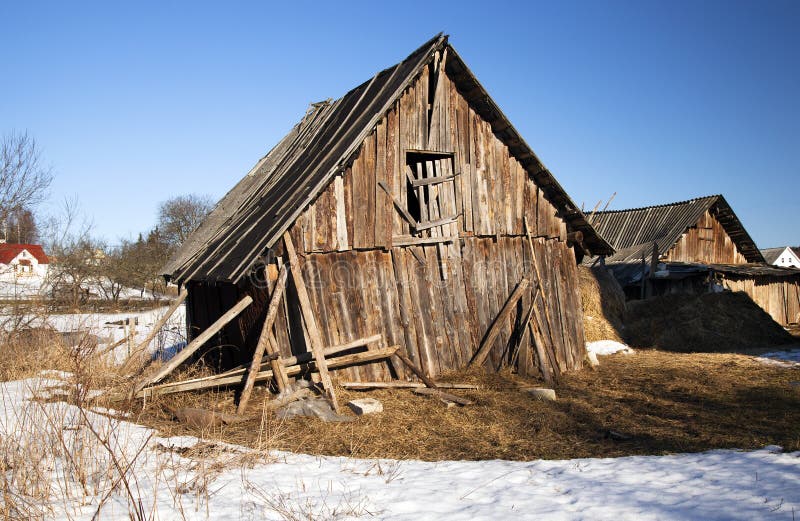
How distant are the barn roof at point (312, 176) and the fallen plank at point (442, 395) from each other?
3.57 metres

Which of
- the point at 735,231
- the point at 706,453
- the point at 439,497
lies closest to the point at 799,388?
the point at 706,453

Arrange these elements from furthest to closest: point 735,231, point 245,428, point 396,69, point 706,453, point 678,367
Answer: point 735,231
point 678,367
point 396,69
point 245,428
point 706,453

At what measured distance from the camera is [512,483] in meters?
6.08

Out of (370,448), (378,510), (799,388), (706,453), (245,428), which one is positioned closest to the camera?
(378,510)

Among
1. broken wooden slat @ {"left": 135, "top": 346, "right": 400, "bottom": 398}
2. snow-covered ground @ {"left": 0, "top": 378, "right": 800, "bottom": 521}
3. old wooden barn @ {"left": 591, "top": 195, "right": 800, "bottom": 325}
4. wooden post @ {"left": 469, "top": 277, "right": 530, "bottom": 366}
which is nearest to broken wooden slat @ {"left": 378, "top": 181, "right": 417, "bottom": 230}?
broken wooden slat @ {"left": 135, "top": 346, "right": 400, "bottom": 398}

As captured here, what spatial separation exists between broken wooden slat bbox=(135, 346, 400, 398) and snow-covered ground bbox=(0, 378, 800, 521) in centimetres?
198

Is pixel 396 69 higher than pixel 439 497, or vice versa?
pixel 396 69

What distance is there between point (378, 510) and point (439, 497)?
2.14ft

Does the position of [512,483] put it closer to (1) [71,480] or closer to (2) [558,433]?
(2) [558,433]

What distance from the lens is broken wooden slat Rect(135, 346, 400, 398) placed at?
9.00m

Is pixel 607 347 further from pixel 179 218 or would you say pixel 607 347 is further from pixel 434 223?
pixel 179 218

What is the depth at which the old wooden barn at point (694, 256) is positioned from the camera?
23438mm

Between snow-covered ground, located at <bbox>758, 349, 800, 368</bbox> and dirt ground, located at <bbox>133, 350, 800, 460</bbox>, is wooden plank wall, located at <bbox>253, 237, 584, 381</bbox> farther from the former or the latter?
snow-covered ground, located at <bbox>758, 349, 800, 368</bbox>

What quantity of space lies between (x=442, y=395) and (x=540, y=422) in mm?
1795
